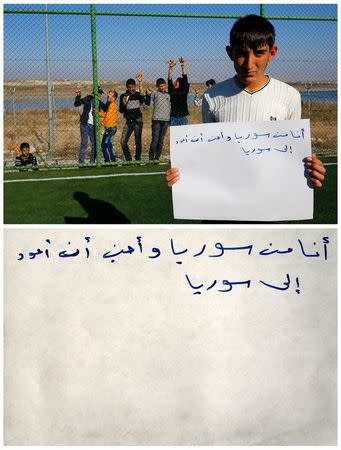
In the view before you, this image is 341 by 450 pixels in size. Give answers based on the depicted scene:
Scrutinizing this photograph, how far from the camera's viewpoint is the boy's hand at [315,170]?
6.06ft

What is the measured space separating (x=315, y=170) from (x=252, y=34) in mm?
585

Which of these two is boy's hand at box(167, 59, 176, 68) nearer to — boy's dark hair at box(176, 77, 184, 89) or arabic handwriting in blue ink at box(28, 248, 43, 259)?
boy's dark hair at box(176, 77, 184, 89)

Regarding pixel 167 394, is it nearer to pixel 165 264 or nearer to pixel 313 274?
pixel 165 264

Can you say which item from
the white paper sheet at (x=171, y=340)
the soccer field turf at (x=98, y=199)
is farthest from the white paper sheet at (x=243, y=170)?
the soccer field turf at (x=98, y=199)

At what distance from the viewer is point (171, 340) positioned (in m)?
1.90

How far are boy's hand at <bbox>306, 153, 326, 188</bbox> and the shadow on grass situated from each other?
9.41ft

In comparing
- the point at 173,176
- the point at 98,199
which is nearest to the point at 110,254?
the point at 173,176

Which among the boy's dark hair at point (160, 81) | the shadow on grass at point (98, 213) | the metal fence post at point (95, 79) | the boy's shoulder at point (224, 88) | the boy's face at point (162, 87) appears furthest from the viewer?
the boy's face at point (162, 87)

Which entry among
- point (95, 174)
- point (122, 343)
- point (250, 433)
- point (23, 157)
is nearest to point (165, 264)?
point (122, 343)

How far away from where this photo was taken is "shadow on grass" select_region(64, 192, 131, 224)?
464 centimetres

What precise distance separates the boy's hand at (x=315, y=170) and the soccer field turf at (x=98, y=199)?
104 inches

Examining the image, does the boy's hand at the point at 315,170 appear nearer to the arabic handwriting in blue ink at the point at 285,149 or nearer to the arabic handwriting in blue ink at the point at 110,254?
the arabic handwriting in blue ink at the point at 285,149

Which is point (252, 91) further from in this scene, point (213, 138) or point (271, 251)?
point (271, 251)

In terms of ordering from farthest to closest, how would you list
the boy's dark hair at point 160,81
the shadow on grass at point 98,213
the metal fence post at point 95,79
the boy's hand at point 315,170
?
the boy's dark hair at point 160,81
the metal fence post at point 95,79
the shadow on grass at point 98,213
the boy's hand at point 315,170
